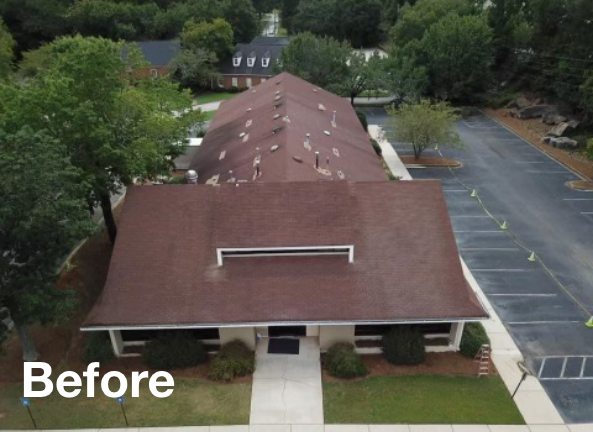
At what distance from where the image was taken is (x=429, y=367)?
19875 mm

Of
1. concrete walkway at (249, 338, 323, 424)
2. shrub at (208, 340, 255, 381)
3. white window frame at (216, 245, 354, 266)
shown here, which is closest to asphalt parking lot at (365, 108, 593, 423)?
white window frame at (216, 245, 354, 266)

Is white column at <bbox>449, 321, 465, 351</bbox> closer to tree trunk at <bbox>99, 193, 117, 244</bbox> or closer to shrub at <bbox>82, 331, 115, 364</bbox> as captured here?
shrub at <bbox>82, 331, 115, 364</bbox>

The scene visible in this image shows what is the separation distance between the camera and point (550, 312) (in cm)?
2330

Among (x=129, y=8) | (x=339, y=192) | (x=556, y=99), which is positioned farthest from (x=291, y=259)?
(x=129, y=8)

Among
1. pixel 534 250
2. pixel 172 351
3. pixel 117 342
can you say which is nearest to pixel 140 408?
pixel 172 351

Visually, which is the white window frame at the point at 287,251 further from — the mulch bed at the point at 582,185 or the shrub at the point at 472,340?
the mulch bed at the point at 582,185

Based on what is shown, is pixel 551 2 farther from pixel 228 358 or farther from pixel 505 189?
pixel 228 358

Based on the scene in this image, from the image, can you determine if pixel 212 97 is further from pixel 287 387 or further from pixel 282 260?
pixel 287 387

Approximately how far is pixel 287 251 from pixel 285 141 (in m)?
10.6

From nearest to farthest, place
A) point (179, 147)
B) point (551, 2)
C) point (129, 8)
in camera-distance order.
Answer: point (179, 147) → point (551, 2) → point (129, 8)

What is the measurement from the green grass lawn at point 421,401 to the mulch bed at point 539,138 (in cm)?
2704

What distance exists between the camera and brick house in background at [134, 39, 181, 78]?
220ft

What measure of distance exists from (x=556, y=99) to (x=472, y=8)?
21619 mm

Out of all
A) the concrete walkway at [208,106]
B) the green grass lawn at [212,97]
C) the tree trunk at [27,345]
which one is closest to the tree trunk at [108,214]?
the tree trunk at [27,345]
